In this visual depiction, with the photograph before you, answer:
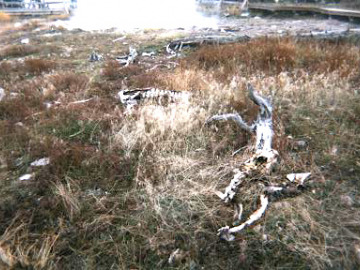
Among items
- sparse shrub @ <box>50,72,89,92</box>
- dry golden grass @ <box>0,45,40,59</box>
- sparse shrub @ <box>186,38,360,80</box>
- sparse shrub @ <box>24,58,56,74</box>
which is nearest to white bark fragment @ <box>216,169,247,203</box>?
sparse shrub @ <box>186,38,360,80</box>

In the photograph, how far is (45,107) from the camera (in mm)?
4898

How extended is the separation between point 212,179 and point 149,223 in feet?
A: 2.88

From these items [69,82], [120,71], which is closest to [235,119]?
→ [120,71]

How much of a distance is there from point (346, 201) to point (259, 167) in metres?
0.90

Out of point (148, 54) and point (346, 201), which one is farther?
point (148, 54)

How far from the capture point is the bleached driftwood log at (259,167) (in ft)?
8.01

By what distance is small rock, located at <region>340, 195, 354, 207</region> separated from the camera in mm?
2607

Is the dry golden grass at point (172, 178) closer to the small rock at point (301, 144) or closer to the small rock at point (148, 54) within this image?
the small rock at point (301, 144)

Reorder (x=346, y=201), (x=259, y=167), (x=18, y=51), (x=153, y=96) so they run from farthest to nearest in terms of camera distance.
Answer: (x=18, y=51) → (x=153, y=96) → (x=259, y=167) → (x=346, y=201)

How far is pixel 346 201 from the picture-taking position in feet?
8.64

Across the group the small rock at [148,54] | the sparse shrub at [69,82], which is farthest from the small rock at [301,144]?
the small rock at [148,54]

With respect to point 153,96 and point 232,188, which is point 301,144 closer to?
point 232,188

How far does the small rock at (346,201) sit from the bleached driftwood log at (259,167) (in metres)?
0.39

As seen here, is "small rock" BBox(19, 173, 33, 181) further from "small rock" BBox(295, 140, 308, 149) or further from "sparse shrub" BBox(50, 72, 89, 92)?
"small rock" BBox(295, 140, 308, 149)
